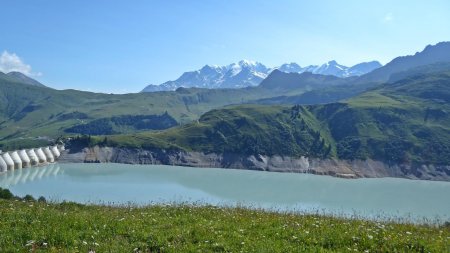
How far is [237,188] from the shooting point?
498ft

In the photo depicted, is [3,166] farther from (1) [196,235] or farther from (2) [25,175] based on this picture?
(1) [196,235]

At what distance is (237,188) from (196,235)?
139593 millimetres

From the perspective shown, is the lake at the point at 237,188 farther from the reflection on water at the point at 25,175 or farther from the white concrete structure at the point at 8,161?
the white concrete structure at the point at 8,161

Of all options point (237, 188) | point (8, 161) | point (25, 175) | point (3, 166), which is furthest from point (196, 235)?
point (8, 161)

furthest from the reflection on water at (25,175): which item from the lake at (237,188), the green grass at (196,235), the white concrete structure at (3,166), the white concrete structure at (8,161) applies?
the green grass at (196,235)

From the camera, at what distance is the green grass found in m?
12.2

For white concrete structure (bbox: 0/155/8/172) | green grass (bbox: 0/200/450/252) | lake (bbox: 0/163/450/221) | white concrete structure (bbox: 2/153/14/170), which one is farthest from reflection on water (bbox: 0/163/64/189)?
green grass (bbox: 0/200/450/252)

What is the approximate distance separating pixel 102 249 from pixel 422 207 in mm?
134165

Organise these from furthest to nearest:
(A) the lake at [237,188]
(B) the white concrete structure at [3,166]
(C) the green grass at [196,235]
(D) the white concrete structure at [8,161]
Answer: (D) the white concrete structure at [8,161] → (B) the white concrete structure at [3,166] → (A) the lake at [237,188] → (C) the green grass at [196,235]

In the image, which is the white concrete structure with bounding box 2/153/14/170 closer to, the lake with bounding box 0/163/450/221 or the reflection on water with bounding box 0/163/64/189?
the reflection on water with bounding box 0/163/64/189

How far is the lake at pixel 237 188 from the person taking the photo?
122050mm

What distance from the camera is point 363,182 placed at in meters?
186

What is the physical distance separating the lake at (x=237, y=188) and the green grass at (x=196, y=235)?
90.6 metres

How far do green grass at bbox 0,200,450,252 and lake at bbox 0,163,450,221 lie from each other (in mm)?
90624
